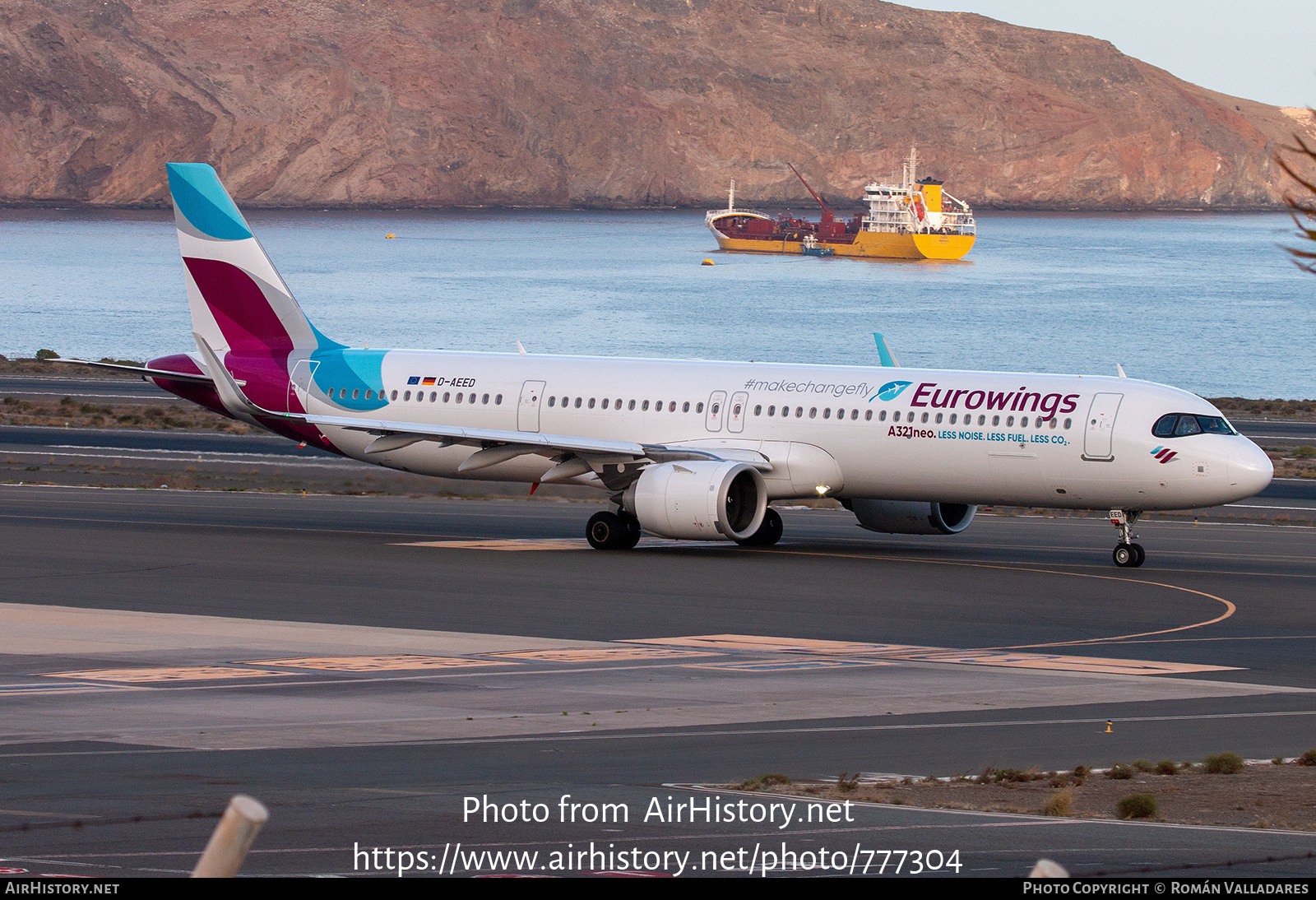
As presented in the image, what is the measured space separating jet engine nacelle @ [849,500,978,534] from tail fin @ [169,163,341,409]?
1357 centimetres

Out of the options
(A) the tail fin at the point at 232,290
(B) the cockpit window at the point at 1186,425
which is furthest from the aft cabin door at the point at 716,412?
(A) the tail fin at the point at 232,290

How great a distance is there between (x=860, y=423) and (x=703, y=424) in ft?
11.7

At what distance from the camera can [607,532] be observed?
124ft

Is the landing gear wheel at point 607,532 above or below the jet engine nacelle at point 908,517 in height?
below

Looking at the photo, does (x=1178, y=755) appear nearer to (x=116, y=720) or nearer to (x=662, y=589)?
(x=116, y=720)

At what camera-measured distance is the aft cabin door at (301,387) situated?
137ft

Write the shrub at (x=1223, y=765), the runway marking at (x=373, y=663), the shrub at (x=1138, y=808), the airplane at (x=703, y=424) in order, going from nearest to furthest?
the shrub at (x=1138, y=808)
the shrub at (x=1223, y=765)
the runway marking at (x=373, y=663)
the airplane at (x=703, y=424)

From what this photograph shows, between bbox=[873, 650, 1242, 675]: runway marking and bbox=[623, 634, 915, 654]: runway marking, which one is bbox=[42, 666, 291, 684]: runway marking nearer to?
bbox=[623, 634, 915, 654]: runway marking

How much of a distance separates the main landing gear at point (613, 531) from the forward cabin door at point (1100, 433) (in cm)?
931

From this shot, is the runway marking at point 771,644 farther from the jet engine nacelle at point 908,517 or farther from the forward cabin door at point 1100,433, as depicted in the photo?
the jet engine nacelle at point 908,517

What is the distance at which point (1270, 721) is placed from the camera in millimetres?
19969

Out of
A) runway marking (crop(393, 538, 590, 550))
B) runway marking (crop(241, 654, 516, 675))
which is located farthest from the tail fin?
runway marking (crop(241, 654, 516, 675))

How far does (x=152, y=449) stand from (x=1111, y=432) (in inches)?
1435

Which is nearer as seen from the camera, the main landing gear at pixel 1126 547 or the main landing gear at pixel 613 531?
the main landing gear at pixel 1126 547
